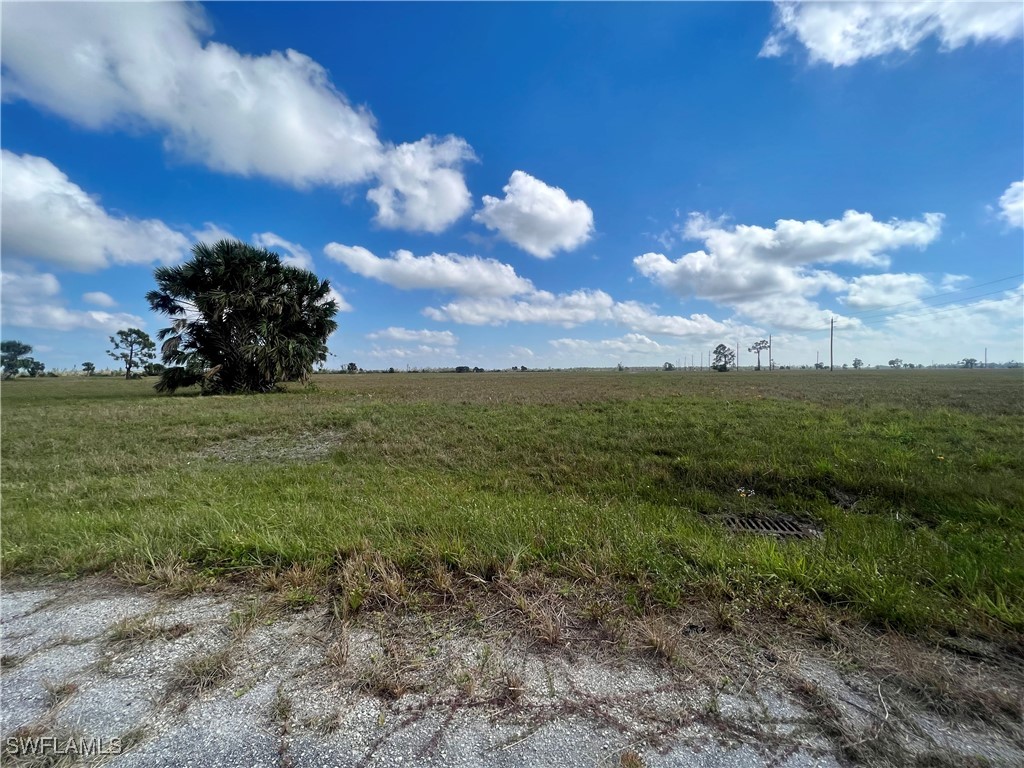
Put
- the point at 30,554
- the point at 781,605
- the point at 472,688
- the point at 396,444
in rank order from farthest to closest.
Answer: the point at 396,444
the point at 30,554
the point at 781,605
the point at 472,688

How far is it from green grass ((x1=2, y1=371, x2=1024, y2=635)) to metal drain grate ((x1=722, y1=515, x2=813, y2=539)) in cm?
24

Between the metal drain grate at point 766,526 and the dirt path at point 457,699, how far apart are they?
216cm

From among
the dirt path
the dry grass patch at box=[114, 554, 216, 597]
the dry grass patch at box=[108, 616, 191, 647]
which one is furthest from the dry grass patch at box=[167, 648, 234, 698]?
the dry grass patch at box=[114, 554, 216, 597]

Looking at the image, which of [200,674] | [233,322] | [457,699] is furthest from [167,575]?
[233,322]

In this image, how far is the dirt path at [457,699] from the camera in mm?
1595

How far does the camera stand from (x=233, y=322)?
2423 cm

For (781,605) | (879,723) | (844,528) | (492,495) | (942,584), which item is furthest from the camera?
(492,495)

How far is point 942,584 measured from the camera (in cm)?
274

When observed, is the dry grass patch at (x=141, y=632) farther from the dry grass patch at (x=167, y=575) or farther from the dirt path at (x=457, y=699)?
the dry grass patch at (x=167, y=575)

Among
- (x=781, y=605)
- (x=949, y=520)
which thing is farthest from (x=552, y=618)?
(x=949, y=520)

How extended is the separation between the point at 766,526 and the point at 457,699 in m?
4.16

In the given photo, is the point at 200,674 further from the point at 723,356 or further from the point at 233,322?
the point at 723,356

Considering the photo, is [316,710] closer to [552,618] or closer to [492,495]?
[552,618]

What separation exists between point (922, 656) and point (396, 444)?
8.28 m
